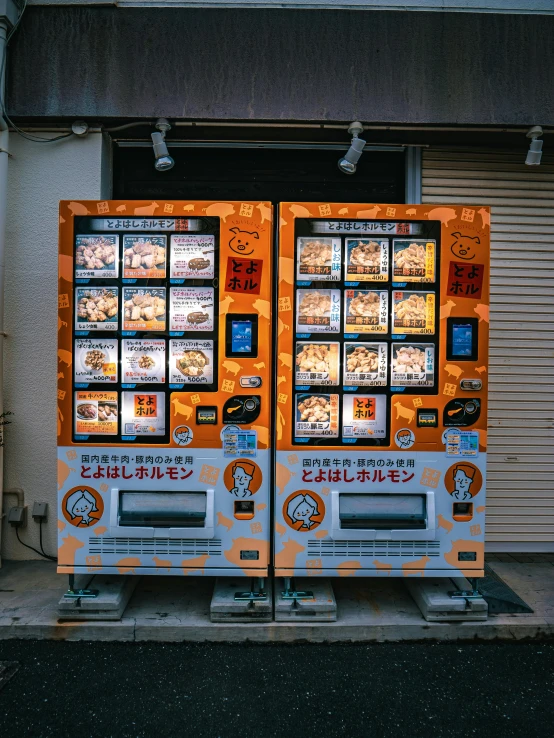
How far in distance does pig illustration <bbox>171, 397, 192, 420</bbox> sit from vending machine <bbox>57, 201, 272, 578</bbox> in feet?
0.03

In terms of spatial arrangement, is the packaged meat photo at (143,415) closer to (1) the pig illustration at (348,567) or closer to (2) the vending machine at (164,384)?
(2) the vending machine at (164,384)

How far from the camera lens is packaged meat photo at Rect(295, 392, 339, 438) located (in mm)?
3771

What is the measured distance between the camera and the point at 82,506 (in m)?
3.77

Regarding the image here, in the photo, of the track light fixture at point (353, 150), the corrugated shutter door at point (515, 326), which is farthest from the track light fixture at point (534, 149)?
the track light fixture at point (353, 150)

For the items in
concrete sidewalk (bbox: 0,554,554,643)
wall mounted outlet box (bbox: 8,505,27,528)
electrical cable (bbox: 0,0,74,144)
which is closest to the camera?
concrete sidewalk (bbox: 0,554,554,643)

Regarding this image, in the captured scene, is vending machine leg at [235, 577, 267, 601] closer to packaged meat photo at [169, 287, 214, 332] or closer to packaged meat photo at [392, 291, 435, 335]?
packaged meat photo at [169, 287, 214, 332]

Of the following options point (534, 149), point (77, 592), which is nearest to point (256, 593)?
point (77, 592)

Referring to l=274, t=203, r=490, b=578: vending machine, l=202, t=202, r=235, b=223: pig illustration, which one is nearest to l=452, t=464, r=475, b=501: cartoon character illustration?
l=274, t=203, r=490, b=578: vending machine

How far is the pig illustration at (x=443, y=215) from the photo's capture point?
12.3ft

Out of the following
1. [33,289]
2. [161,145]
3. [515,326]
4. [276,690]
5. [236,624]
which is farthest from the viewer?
[515,326]

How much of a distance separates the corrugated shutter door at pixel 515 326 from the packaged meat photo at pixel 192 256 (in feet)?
8.78

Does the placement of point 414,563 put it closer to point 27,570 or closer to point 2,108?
point 27,570

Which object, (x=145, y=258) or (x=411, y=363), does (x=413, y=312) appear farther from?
(x=145, y=258)

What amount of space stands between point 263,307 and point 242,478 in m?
1.25
